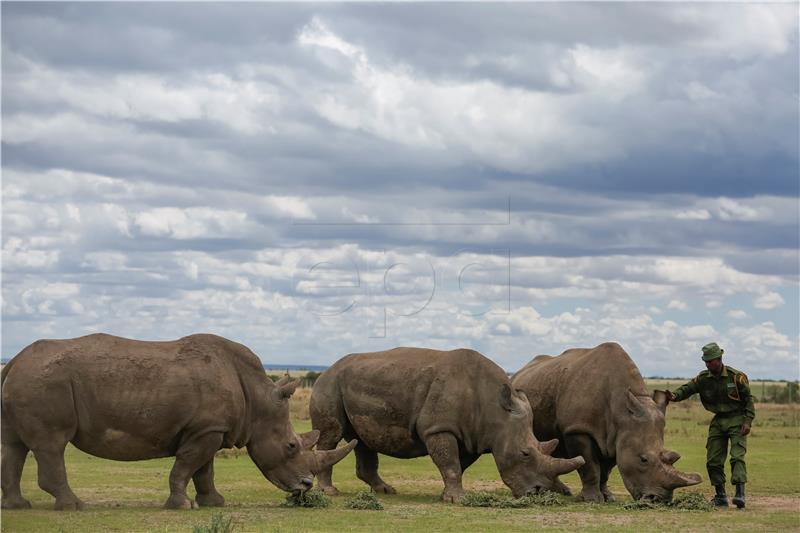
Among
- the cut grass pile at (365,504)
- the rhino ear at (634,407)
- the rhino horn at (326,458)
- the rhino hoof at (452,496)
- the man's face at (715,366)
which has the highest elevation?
the man's face at (715,366)

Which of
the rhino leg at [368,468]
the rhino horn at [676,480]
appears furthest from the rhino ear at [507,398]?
the rhino leg at [368,468]

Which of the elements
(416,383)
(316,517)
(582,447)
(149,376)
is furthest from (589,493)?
(149,376)

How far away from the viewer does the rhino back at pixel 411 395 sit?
20.2 meters

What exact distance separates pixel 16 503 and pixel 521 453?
767 cm

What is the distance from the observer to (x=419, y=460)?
101 feet

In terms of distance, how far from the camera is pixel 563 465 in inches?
738

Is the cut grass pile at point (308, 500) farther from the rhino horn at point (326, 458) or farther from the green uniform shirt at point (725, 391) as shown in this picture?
the green uniform shirt at point (725, 391)

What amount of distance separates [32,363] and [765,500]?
1195cm

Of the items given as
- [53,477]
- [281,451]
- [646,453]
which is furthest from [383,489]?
[53,477]

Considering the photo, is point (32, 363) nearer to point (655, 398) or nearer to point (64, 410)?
point (64, 410)

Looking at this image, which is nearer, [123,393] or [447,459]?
[123,393]

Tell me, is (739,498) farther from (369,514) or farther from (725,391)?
(369,514)

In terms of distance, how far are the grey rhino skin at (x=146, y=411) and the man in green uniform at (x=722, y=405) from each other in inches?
243

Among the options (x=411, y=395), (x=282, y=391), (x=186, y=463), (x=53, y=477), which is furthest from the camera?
(x=411, y=395)
